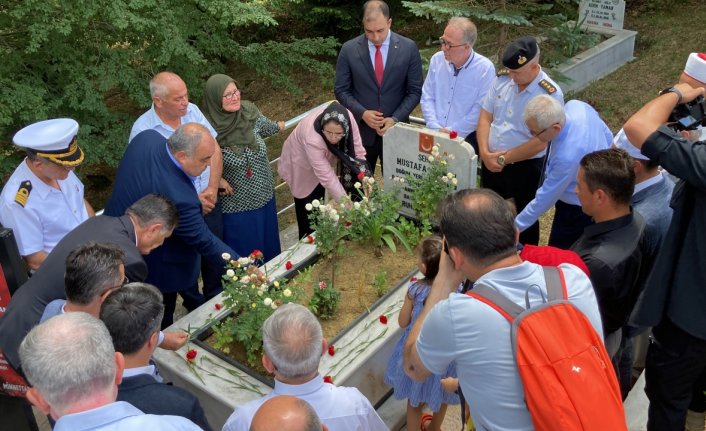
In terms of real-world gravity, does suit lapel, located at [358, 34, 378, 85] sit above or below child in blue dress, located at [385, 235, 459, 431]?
above

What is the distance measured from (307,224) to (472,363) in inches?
138

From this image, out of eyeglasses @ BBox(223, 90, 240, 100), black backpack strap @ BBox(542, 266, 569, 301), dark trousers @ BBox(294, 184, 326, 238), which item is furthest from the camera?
dark trousers @ BBox(294, 184, 326, 238)

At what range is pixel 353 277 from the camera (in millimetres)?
4504

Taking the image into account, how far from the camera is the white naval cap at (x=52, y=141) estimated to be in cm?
382

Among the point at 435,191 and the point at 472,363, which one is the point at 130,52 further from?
the point at 472,363

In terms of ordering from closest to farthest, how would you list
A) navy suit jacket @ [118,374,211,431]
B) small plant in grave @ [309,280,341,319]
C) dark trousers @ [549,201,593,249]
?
navy suit jacket @ [118,374,211,431] → small plant in grave @ [309,280,341,319] → dark trousers @ [549,201,593,249]

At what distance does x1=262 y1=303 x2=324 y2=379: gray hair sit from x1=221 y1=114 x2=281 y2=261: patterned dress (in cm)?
250

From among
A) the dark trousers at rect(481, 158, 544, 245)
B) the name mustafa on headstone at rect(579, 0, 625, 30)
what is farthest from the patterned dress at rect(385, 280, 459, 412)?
the name mustafa on headstone at rect(579, 0, 625, 30)

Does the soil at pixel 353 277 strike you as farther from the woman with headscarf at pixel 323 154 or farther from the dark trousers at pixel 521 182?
the dark trousers at pixel 521 182

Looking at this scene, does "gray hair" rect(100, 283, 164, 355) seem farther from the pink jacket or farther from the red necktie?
the red necktie

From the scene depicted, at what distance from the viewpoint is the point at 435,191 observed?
4742mm

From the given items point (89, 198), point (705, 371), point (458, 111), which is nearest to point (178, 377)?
point (705, 371)

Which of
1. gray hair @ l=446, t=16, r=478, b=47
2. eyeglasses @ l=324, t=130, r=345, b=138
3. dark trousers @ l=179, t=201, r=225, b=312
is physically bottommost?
dark trousers @ l=179, t=201, r=225, b=312

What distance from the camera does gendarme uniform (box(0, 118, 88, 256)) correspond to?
383 centimetres
